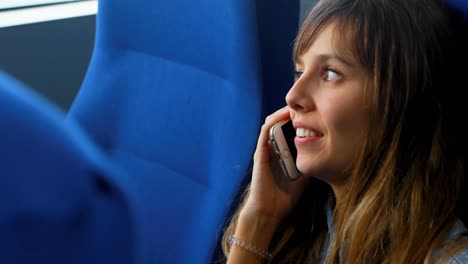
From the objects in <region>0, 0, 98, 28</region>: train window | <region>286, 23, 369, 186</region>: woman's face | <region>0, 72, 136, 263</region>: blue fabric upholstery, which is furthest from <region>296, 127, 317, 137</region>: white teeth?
<region>0, 0, 98, 28</region>: train window

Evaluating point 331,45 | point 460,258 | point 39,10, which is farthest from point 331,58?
point 39,10

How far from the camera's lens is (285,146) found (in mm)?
1096

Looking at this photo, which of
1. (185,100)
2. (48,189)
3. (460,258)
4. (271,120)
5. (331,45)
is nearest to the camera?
(48,189)

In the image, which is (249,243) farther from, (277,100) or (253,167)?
(277,100)

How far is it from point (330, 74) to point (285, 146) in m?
0.20

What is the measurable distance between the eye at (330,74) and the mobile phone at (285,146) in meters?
0.16

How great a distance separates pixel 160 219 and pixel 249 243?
8.8 inches

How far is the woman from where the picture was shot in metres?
0.88

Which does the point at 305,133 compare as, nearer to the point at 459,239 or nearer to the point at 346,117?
the point at 346,117

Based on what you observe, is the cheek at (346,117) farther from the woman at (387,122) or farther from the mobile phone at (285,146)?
the mobile phone at (285,146)

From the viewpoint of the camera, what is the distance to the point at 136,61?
1.32 m

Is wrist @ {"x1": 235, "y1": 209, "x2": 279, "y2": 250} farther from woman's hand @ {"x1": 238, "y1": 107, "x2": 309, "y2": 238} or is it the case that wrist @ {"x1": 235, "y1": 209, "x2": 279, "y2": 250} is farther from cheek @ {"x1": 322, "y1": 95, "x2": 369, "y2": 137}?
cheek @ {"x1": 322, "y1": 95, "x2": 369, "y2": 137}

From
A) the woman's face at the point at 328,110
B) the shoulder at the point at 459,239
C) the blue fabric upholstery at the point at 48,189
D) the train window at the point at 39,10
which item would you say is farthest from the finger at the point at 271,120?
the train window at the point at 39,10

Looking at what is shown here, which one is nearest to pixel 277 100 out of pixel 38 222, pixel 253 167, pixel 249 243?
pixel 253 167
